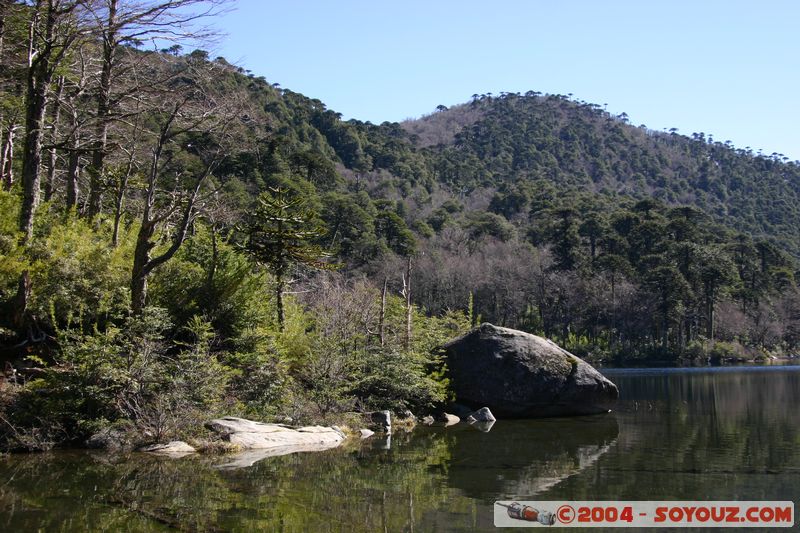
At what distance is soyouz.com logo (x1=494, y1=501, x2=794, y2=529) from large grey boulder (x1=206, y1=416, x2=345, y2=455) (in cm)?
623

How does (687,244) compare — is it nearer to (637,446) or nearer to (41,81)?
(637,446)

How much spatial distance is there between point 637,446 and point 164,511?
36.2 feet

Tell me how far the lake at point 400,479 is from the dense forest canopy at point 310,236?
238 centimetres

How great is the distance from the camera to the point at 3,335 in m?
15.3

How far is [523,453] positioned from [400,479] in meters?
4.21

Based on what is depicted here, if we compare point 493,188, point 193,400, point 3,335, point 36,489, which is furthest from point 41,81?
point 493,188

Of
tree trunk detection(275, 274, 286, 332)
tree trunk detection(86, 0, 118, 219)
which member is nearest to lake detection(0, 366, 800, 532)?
tree trunk detection(275, 274, 286, 332)

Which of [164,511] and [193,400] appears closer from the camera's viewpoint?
[164,511]

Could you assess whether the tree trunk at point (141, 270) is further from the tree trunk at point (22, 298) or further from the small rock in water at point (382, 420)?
the small rock in water at point (382, 420)

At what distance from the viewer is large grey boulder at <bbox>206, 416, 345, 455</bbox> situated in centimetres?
1462

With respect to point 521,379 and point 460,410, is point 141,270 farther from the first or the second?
point 521,379

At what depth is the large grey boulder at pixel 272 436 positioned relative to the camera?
575 inches

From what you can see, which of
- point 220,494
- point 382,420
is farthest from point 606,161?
point 220,494

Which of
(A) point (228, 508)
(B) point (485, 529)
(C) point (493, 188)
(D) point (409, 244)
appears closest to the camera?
(B) point (485, 529)
